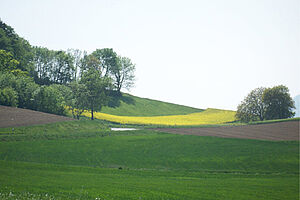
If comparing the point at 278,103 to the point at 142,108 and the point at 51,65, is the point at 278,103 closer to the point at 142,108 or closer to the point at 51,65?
the point at 142,108

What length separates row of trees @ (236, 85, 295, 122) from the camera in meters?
89.8

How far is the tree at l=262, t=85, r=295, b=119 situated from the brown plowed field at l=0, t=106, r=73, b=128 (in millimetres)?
68046

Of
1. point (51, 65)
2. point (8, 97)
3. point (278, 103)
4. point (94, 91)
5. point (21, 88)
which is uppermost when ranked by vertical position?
point (51, 65)

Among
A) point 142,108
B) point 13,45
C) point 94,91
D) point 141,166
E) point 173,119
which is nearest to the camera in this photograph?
point 141,166

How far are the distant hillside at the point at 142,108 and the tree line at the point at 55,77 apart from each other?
376 inches

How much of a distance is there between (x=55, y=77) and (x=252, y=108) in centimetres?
8751

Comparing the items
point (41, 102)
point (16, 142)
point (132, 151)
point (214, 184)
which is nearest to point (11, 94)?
point (41, 102)

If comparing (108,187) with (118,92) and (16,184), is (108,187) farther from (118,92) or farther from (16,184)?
(118,92)

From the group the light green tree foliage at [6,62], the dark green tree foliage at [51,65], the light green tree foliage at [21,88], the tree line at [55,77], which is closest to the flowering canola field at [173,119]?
the tree line at [55,77]

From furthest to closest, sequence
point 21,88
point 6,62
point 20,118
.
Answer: point 6,62
point 21,88
point 20,118

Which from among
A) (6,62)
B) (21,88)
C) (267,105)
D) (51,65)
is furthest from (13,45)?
(267,105)

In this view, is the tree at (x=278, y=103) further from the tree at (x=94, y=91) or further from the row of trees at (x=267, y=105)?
the tree at (x=94, y=91)

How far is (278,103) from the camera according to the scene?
9069cm

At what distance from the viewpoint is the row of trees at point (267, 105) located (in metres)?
89.8
